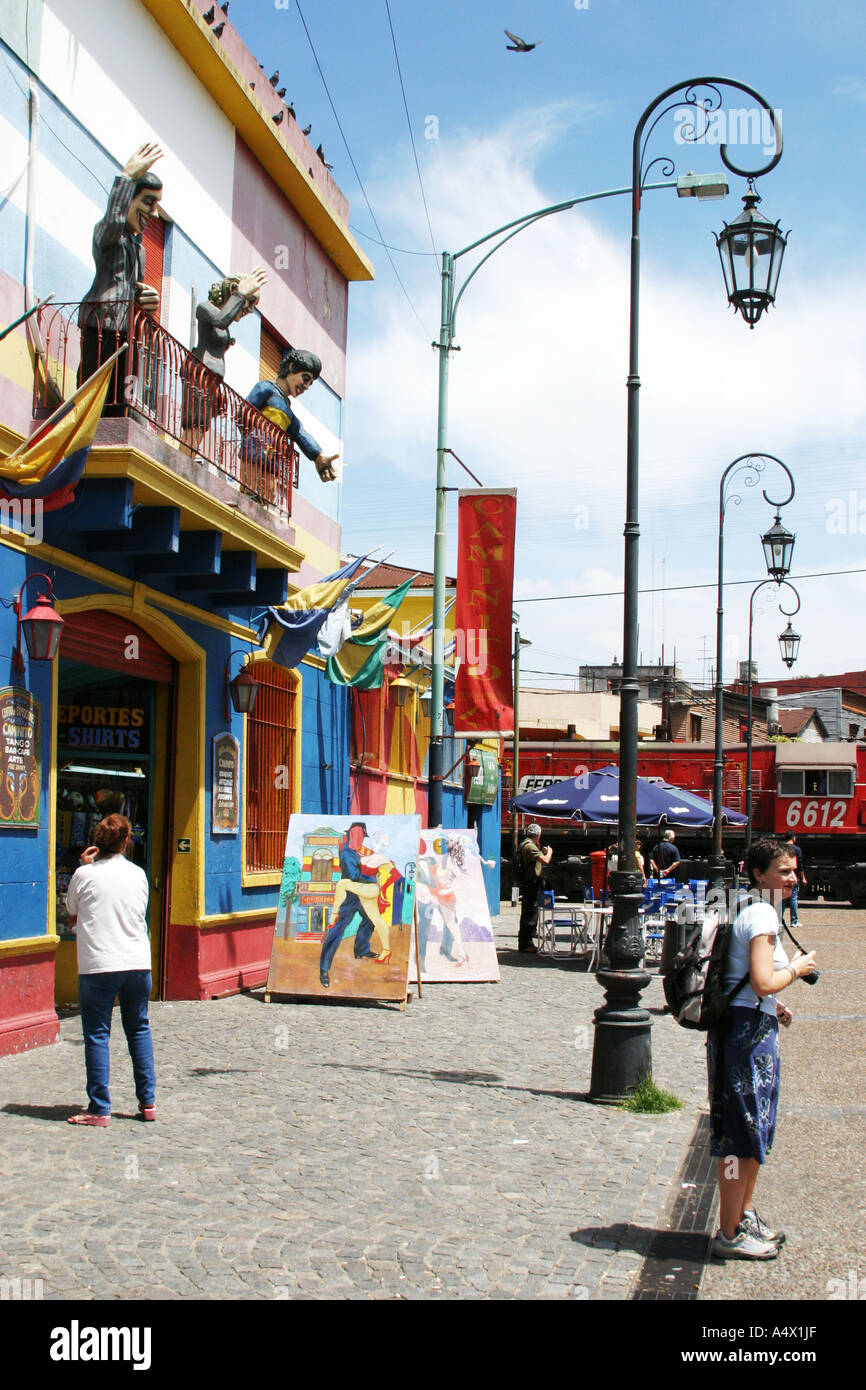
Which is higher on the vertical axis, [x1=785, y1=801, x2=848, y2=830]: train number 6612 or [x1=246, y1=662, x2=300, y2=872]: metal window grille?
[x1=246, y1=662, x2=300, y2=872]: metal window grille

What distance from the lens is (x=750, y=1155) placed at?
508 cm

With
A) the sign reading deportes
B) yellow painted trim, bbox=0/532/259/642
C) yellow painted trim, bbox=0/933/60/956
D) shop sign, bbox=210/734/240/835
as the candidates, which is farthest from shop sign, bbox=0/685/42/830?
the sign reading deportes

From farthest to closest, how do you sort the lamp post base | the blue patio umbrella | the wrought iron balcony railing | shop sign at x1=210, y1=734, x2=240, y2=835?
1. the blue patio umbrella
2. shop sign at x1=210, y1=734, x2=240, y2=835
3. the wrought iron balcony railing
4. the lamp post base

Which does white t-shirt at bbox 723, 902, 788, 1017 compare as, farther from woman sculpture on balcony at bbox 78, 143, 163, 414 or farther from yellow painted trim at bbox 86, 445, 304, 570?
woman sculpture on balcony at bbox 78, 143, 163, 414

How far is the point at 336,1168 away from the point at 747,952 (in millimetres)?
2522

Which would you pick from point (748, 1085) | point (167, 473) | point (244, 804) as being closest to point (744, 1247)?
point (748, 1085)

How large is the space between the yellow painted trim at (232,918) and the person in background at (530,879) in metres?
5.44

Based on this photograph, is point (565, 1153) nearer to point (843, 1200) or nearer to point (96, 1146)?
point (843, 1200)

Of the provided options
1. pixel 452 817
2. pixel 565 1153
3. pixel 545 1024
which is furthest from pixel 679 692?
pixel 565 1153

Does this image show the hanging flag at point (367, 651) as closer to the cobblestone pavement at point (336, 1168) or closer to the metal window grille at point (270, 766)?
the metal window grille at point (270, 766)

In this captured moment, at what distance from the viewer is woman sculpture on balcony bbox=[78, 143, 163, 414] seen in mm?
9867

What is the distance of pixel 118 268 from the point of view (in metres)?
10.1

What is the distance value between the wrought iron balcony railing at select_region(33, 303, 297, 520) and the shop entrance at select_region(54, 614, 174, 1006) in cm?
182
